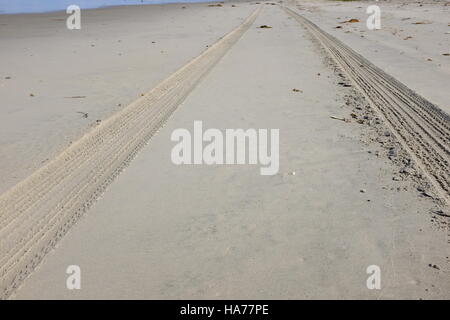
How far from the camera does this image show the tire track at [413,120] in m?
4.64

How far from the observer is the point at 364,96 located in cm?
774

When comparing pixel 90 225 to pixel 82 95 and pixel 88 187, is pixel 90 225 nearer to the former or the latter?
pixel 88 187

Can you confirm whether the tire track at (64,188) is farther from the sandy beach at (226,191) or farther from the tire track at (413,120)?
the tire track at (413,120)

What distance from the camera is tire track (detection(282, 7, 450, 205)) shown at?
15.2 feet

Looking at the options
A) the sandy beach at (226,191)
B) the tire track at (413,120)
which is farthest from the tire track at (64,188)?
the tire track at (413,120)

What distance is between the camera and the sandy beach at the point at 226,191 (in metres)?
3.02

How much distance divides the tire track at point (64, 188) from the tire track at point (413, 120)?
3.44m

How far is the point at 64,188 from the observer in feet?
14.3

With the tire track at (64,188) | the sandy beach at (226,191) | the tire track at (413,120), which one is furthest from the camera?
the tire track at (413,120)

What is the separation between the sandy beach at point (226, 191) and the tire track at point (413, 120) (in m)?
Answer: 0.03

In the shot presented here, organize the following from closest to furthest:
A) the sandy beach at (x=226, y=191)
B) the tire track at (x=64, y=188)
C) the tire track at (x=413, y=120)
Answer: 1. the sandy beach at (x=226, y=191)
2. the tire track at (x=64, y=188)
3. the tire track at (x=413, y=120)

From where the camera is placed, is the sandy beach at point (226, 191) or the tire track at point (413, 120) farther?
the tire track at point (413, 120)

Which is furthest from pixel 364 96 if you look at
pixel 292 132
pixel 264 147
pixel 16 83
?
pixel 16 83

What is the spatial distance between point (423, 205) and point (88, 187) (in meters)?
3.33
